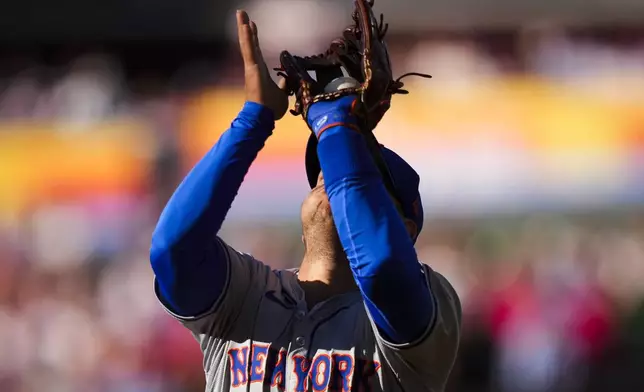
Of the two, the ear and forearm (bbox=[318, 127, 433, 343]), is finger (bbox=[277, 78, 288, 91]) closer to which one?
forearm (bbox=[318, 127, 433, 343])

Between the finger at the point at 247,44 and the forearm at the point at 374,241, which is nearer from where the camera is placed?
the forearm at the point at 374,241

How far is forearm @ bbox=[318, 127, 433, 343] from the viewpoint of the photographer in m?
1.44

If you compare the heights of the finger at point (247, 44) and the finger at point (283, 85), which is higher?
the finger at point (247, 44)

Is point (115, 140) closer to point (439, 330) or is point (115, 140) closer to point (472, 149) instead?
point (472, 149)

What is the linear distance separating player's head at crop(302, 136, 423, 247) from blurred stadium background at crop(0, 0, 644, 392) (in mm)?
3340

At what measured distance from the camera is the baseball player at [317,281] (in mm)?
1476

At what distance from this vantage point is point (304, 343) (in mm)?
1672

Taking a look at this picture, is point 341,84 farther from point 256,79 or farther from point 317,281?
point 317,281

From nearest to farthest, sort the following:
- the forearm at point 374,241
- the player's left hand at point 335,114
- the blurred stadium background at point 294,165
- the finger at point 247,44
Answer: the forearm at point 374,241 < the player's left hand at point 335,114 < the finger at point 247,44 < the blurred stadium background at point 294,165

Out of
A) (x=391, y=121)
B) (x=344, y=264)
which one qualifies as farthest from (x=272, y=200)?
(x=344, y=264)

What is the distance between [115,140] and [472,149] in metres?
2.20

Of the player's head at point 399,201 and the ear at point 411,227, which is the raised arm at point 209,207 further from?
the ear at point 411,227

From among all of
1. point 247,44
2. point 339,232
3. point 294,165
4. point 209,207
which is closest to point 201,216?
point 209,207

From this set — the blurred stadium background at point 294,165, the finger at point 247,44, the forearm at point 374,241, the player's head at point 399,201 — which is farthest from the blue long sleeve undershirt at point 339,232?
the blurred stadium background at point 294,165
